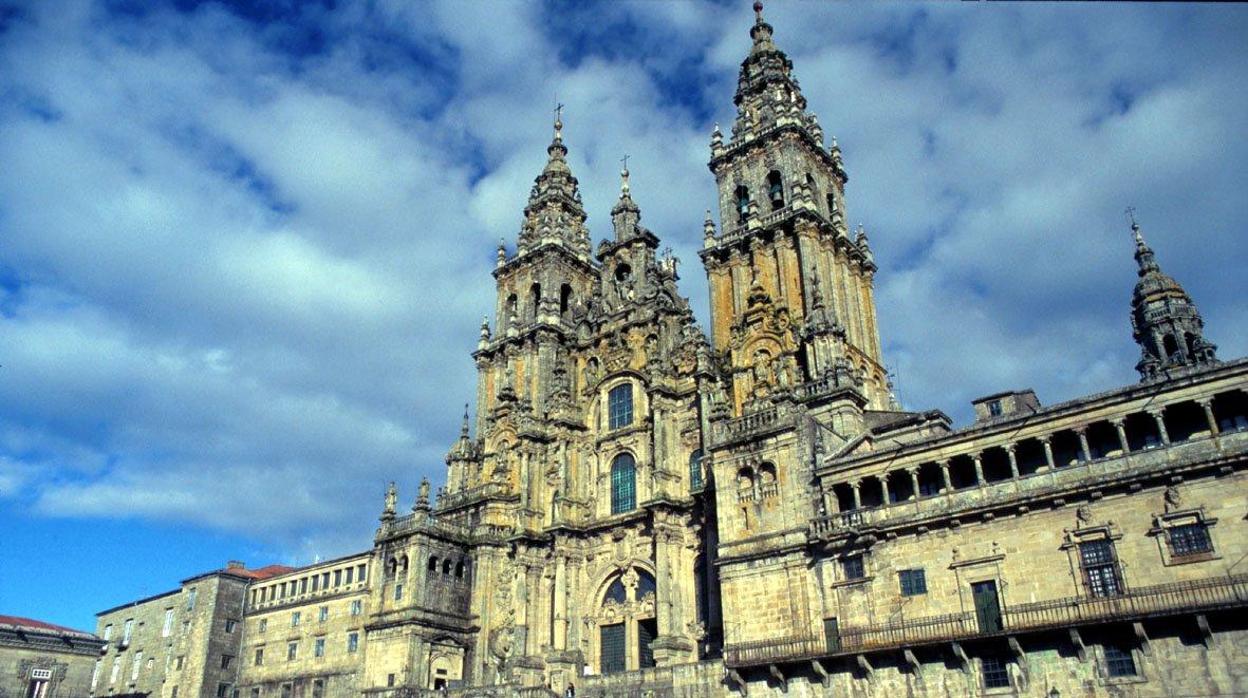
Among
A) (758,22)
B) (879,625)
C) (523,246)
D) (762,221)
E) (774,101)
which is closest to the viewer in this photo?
(879,625)

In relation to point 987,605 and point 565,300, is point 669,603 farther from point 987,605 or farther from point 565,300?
point 565,300

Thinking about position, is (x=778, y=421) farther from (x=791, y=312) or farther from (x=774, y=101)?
(x=774, y=101)

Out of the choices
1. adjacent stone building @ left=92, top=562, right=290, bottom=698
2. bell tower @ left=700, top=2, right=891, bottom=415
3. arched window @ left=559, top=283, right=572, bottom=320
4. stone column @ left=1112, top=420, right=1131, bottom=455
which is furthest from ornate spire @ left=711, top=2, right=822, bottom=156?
adjacent stone building @ left=92, top=562, right=290, bottom=698

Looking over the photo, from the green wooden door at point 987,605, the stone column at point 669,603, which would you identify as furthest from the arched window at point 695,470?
the green wooden door at point 987,605

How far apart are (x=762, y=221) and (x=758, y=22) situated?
17.9m

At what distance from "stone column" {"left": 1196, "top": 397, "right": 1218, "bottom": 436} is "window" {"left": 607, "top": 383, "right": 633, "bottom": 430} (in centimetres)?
3214

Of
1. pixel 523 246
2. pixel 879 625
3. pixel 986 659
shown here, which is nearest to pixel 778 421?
pixel 879 625

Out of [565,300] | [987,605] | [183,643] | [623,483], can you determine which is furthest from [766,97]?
[183,643]

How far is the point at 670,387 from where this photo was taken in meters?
53.2

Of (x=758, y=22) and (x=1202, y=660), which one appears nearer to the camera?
(x=1202, y=660)

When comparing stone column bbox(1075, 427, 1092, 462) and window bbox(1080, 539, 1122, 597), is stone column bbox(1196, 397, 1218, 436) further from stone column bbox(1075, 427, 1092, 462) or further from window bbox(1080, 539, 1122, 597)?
window bbox(1080, 539, 1122, 597)

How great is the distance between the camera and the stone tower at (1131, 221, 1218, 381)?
58.6m

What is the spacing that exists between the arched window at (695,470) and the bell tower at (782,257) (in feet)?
12.9

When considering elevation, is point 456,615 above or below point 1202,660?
→ above
